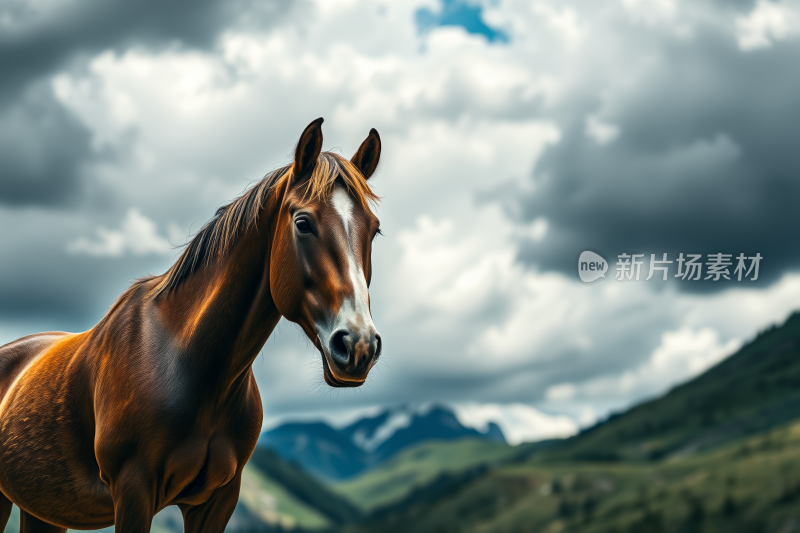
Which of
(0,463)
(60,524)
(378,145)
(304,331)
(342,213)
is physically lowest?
(60,524)

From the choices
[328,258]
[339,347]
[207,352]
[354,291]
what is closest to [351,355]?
[339,347]

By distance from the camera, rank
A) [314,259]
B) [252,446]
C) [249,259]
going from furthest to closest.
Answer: [252,446], [249,259], [314,259]

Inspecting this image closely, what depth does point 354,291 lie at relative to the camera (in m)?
5.82

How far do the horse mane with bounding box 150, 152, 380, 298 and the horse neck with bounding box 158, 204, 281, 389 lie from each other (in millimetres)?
151

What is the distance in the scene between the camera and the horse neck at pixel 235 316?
6691 millimetres

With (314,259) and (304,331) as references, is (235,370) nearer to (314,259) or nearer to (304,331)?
(304,331)

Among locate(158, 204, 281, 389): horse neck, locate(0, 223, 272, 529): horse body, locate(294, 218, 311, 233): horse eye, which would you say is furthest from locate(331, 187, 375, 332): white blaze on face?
locate(0, 223, 272, 529): horse body

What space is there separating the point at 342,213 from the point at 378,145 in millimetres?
1098

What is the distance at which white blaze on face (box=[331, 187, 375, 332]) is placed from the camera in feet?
18.6

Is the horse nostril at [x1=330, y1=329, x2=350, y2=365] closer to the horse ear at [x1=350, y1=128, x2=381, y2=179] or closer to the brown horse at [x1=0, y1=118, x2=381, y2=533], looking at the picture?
the brown horse at [x1=0, y1=118, x2=381, y2=533]

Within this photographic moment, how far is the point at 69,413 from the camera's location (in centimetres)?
746

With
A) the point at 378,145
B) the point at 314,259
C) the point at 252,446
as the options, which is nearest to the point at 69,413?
the point at 252,446

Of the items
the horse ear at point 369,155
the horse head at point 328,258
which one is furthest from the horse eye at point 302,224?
the horse ear at point 369,155

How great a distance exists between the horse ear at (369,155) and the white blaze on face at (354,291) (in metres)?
0.76
